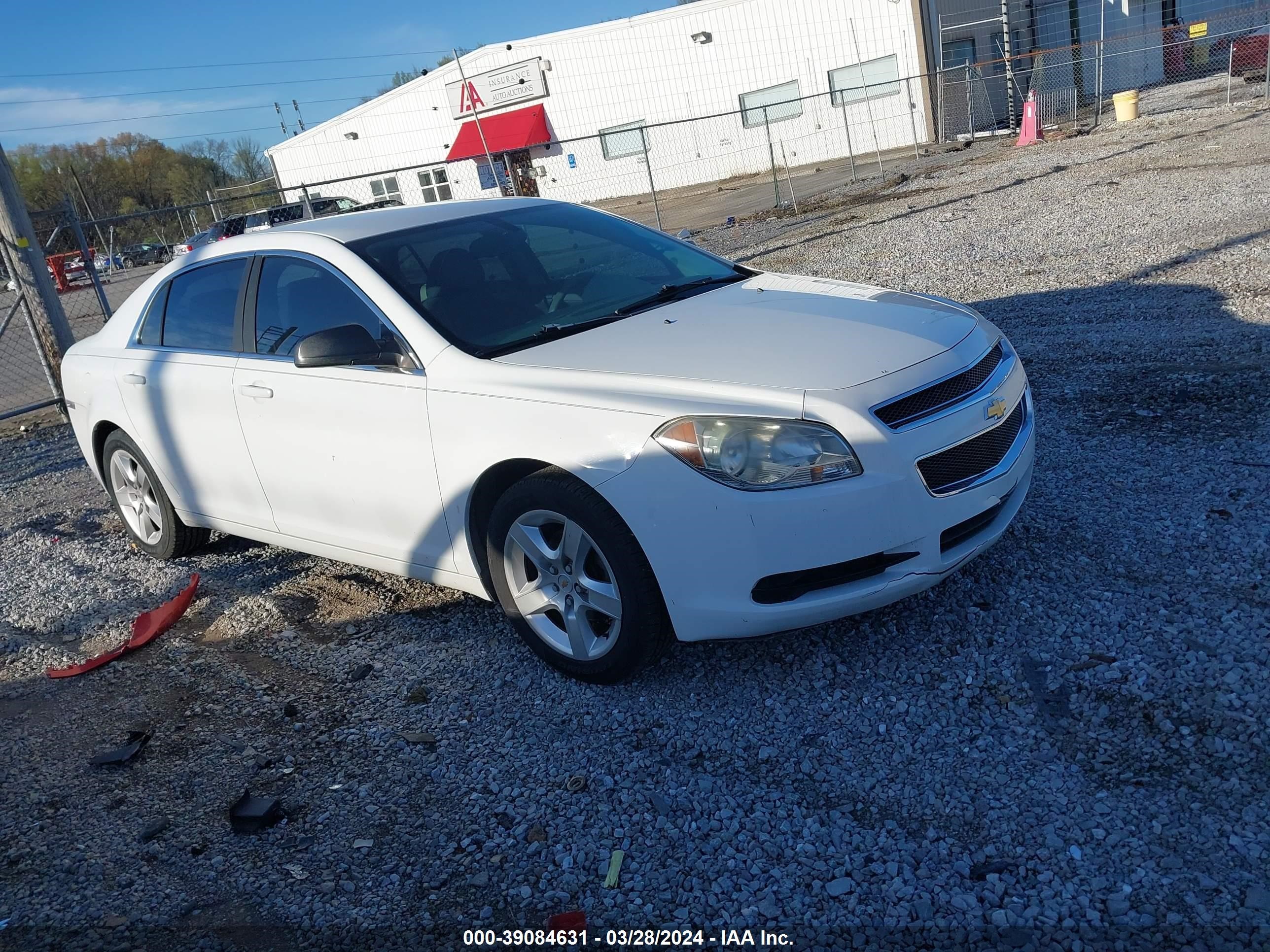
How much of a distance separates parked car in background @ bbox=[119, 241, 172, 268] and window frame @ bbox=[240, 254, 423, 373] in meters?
32.9

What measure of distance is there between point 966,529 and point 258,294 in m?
3.30

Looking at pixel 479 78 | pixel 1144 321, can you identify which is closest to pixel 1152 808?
pixel 1144 321

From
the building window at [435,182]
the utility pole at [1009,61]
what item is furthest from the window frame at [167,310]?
the building window at [435,182]

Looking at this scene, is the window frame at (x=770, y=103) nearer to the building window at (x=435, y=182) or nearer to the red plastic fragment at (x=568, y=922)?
the building window at (x=435, y=182)

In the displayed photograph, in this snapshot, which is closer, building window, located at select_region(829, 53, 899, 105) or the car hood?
the car hood

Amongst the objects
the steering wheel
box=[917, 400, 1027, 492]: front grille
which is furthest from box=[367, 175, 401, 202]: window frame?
box=[917, 400, 1027, 492]: front grille

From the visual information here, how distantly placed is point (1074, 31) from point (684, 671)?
34.5m

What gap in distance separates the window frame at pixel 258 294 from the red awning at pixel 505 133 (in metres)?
31.9

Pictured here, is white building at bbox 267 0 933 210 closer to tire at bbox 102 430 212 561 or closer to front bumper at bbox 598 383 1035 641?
tire at bbox 102 430 212 561

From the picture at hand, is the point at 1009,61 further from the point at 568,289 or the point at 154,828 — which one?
the point at 154,828

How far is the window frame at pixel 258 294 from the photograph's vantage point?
3982 mm

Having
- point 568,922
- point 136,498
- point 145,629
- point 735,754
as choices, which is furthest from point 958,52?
point 568,922

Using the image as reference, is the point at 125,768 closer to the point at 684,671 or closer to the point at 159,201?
the point at 684,671

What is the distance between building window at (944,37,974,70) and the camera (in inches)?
1131
